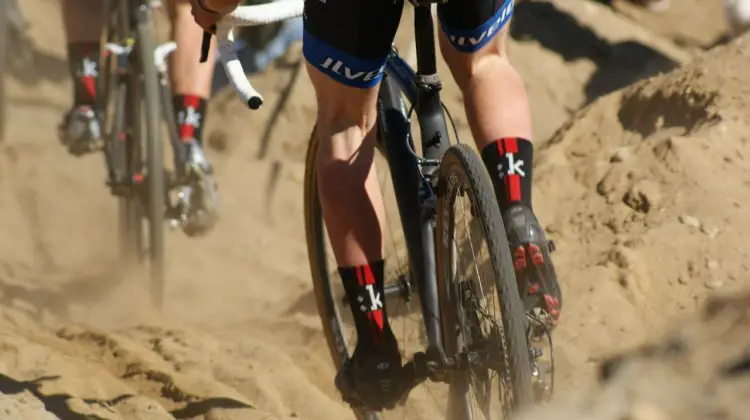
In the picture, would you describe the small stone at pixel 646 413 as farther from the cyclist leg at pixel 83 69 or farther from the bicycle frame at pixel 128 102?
the cyclist leg at pixel 83 69

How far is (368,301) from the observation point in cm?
316

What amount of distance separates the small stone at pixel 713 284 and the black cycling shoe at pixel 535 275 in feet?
4.02

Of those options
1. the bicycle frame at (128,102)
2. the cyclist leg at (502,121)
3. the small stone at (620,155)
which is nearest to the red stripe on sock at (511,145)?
the cyclist leg at (502,121)

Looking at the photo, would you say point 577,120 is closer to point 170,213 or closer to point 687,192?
point 687,192

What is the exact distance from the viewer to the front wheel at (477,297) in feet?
8.59

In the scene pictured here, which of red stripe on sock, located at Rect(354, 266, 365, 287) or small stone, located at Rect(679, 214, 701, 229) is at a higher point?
red stripe on sock, located at Rect(354, 266, 365, 287)

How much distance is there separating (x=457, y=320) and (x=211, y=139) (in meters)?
4.50

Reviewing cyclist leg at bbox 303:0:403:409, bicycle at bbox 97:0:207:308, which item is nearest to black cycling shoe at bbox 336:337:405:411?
cyclist leg at bbox 303:0:403:409

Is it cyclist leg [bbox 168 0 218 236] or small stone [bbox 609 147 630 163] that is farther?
cyclist leg [bbox 168 0 218 236]

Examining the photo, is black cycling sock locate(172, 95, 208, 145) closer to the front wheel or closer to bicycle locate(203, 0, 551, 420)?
bicycle locate(203, 0, 551, 420)

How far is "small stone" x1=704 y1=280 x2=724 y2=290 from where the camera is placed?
387 cm

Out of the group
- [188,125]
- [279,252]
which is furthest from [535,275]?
[279,252]

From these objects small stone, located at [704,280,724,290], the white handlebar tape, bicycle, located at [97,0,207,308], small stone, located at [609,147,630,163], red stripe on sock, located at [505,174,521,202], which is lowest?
bicycle, located at [97,0,207,308]

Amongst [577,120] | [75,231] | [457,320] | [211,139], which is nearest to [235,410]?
[457,320]
